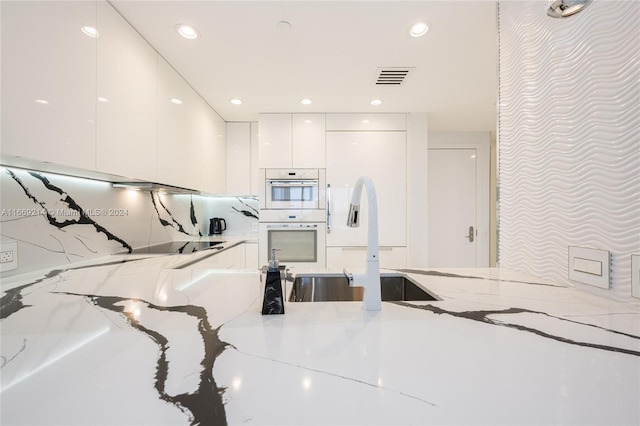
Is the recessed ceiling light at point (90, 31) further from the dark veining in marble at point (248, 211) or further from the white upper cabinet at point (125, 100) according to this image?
the dark veining in marble at point (248, 211)

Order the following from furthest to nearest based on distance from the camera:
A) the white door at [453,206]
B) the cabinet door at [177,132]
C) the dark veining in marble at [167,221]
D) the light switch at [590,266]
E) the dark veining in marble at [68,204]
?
the white door at [453,206]
the dark veining in marble at [167,221]
the cabinet door at [177,132]
the dark veining in marble at [68,204]
the light switch at [590,266]

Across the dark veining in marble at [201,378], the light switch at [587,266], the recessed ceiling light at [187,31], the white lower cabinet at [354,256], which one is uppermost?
the recessed ceiling light at [187,31]

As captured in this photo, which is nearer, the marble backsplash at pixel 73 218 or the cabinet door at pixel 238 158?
the marble backsplash at pixel 73 218

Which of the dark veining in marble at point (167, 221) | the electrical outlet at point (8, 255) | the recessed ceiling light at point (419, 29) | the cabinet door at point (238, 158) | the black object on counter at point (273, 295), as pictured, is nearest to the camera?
the black object on counter at point (273, 295)

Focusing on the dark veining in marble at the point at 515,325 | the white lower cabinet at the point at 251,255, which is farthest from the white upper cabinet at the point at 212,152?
the dark veining in marble at the point at 515,325

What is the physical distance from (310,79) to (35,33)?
4.96 feet

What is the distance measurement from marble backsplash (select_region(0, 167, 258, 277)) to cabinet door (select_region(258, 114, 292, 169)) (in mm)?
1021

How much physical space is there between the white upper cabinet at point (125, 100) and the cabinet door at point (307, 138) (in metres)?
1.34

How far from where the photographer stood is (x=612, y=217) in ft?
2.42

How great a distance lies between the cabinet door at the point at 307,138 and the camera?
270 cm

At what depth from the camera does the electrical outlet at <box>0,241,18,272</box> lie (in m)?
1.03

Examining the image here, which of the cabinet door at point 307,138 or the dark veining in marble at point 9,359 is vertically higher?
the cabinet door at point 307,138

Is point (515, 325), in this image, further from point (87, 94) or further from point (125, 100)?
point (125, 100)

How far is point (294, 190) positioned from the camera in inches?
106
